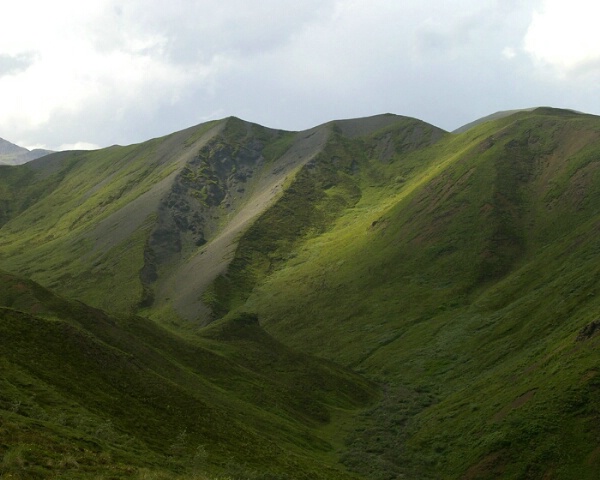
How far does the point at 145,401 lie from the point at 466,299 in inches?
3112

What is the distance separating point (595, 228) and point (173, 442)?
88234 millimetres

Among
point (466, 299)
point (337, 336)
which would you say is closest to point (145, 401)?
point (337, 336)

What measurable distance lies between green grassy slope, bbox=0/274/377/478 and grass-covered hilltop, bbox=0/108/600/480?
23 cm

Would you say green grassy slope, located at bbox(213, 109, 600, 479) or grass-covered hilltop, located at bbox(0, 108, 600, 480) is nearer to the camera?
grass-covered hilltop, located at bbox(0, 108, 600, 480)

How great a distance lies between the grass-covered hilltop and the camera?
39.8 m

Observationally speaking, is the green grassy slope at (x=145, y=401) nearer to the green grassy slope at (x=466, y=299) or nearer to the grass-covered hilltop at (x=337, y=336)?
the grass-covered hilltop at (x=337, y=336)

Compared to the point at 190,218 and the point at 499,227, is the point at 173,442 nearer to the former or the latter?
the point at 499,227

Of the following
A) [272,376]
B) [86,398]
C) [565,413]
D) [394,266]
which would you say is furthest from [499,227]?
[86,398]

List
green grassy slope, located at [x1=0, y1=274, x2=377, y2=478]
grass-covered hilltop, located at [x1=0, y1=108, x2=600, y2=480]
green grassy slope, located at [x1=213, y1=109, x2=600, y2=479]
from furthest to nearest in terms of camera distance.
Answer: green grassy slope, located at [x1=213, y1=109, x2=600, y2=479], grass-covered hilltop, located at [x1=0, y1=108, x2=600, y2=480], green grassy slope, located at [x1=0, y1=274, x2=377, y2=478]

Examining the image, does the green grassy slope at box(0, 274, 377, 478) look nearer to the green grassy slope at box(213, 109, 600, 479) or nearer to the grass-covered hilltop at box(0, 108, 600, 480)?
the grass-covered hilltop at box(0, 108, 600, 480)

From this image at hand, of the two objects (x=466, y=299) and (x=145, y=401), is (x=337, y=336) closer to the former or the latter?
(x=466, y=299)

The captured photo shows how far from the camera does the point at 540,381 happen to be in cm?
5509

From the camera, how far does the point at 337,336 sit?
377ft

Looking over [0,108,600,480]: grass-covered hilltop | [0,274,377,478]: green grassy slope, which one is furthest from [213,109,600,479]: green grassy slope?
[0,274,377,478]: green grassy slope
